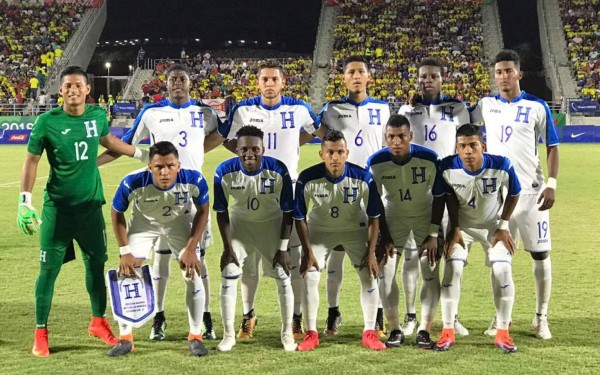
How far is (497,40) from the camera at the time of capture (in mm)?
40438

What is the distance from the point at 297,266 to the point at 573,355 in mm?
2250

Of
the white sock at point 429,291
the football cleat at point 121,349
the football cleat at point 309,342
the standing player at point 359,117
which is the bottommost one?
the football cleat at point 309,342

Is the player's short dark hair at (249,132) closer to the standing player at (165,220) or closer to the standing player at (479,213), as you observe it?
the standing player at (165,220)

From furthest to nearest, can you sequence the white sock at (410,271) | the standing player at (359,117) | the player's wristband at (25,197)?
the standing player at (359,117) → the white sock at (410,271) → the player's wristband at (25,197)

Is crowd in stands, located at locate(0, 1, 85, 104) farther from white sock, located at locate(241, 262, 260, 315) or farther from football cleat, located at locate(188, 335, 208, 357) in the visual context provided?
football cleat, located at locate(188, 335, 208, 357)

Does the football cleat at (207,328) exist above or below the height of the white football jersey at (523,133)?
below

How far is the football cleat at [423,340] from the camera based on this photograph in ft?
19.2

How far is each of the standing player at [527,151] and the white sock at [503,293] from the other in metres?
0.46

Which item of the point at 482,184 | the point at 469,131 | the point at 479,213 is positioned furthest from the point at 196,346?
the point at 469,131

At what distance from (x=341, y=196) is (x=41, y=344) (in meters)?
2.56

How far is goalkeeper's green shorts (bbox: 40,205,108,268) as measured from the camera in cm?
588

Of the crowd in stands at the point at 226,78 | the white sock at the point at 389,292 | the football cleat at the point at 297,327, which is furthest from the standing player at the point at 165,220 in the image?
the crowd in stands at the point at 226,78

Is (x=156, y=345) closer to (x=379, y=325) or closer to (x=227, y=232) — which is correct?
(x=227, y=232)

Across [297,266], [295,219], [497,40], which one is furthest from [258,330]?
[497,40]
